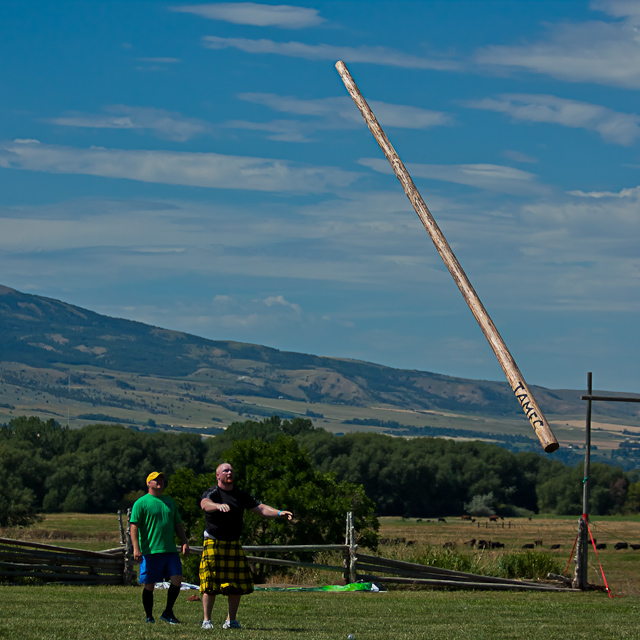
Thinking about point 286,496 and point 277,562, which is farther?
point 286,496

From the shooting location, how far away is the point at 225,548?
9.65m

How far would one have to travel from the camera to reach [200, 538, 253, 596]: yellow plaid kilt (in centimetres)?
956

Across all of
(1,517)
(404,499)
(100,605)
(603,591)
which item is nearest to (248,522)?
(603,591)

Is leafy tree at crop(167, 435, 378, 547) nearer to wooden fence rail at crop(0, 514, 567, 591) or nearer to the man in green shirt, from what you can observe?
wooden fence rail at crop(0, 514, 567, 591)

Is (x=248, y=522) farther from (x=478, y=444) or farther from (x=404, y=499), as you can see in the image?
(x=478, y=444)

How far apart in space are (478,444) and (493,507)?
12384mm

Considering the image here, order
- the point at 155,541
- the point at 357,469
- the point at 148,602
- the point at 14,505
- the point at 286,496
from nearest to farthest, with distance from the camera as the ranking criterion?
1. the point at 155,541
2. the point at 148,602
3. the point at 286,496
4. the point at 14,505
5. the point at 357,469

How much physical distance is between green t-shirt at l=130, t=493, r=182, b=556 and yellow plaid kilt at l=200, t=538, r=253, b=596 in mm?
537

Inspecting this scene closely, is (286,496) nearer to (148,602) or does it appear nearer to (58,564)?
(58,564)

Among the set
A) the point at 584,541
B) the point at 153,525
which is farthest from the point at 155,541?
the point at 584,541

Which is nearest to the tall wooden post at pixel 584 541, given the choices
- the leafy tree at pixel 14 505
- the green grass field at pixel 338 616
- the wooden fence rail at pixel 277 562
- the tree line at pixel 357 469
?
the wooden fence rail at pixel 277 562

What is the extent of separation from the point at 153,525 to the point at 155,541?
16 centimetres

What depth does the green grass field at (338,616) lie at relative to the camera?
916cm

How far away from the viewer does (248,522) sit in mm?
25797
